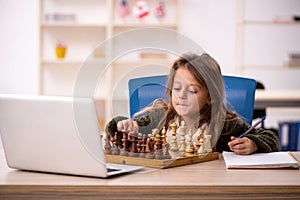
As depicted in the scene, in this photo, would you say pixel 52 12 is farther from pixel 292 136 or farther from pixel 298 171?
pixel 298 171

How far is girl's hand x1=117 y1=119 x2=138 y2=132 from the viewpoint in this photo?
1.62 meters

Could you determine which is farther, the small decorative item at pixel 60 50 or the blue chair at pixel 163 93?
the small decorative item at pixel 60 50

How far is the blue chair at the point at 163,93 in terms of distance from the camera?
A: 5.53 ft

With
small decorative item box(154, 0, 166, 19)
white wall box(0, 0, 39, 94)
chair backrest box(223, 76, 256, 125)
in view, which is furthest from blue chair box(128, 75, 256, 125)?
white wall box(0, 0, 39, 94)

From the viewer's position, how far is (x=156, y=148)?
5.17ft

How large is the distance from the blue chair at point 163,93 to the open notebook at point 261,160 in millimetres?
268

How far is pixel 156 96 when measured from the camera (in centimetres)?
170

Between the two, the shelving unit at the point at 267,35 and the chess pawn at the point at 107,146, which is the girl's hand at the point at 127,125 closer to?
the chess pawn at the point at 107,146

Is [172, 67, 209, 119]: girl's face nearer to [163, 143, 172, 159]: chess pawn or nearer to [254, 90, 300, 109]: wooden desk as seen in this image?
[163, 143, 172, 159]: chess pawn

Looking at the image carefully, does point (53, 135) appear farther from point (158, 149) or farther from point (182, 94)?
point (182, 94)

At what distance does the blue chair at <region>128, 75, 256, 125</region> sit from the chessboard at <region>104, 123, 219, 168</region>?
0.31ft

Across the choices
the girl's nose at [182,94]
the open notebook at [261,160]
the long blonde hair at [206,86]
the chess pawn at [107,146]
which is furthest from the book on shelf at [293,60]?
the chess pawn at [107,146]

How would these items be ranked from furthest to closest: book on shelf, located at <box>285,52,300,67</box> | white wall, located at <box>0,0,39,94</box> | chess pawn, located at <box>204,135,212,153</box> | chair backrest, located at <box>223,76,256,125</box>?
white wall, located at <box>0,0,39,94</box>
book on shelf, located at <box>285,52,300,67</box>
chair backrest, located at <box>223,76,256,125</box>
chess pawn, located at <box>204,135,212,153</box>

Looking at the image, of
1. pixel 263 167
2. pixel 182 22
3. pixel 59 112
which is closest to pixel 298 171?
pixel 263 167
